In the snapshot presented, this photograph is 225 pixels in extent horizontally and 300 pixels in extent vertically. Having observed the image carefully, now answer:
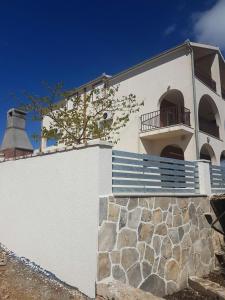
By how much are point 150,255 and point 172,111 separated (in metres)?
11.4

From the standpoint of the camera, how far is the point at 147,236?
6.44 meters

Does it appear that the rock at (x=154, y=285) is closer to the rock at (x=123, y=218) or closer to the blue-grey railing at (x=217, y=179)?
the rock at (x=123, y=218)

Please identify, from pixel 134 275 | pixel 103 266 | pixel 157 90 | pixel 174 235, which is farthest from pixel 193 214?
pixel 157 90

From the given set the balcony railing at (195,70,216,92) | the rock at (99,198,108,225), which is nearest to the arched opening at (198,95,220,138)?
the balcony railing at (195,70,216,92)

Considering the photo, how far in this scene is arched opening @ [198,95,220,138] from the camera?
701 inches

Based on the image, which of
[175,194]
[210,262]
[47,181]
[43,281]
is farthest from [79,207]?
[210,262]

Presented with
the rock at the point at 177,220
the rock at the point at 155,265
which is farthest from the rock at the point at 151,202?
the rock at the point at 155,265

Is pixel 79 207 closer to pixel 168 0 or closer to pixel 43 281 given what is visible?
pixel 43 281

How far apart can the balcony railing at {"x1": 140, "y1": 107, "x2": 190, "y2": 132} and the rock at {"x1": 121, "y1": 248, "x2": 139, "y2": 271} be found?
10.5m

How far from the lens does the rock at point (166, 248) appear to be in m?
6.86

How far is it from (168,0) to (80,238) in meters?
10.1

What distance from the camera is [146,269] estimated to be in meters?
6.25

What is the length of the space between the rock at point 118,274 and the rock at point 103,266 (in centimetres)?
14

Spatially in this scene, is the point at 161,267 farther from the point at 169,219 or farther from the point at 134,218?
the point at 134,218
